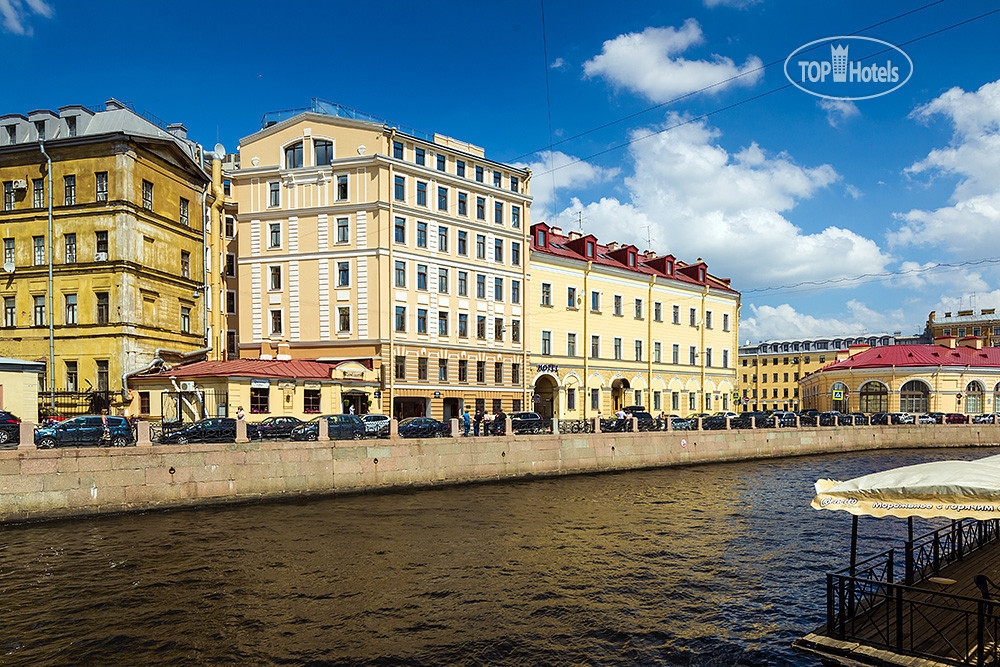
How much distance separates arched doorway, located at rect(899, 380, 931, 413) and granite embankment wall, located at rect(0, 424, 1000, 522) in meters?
36.2

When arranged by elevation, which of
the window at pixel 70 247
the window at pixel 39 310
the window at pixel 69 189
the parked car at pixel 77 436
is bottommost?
the parked car at pixel 77 436

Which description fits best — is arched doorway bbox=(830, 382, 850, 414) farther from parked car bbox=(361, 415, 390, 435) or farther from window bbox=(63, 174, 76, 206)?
window bbox=(63, 174, 76, 206)

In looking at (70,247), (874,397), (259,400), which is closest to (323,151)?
(70,247)

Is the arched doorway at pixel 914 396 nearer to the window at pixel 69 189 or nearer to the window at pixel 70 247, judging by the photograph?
the window at pixel 70 247

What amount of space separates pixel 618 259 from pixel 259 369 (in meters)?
32.1

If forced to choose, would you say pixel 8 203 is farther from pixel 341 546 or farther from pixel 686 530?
pixel 686 530

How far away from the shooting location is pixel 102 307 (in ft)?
132


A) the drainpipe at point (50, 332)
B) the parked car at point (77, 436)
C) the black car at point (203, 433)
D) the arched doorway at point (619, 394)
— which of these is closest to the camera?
the parked car at point (77, 436)

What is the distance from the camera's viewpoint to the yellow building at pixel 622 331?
5122 cm

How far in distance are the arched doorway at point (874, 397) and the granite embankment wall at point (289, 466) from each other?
36159 mm

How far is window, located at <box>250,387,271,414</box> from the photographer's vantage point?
119 ft

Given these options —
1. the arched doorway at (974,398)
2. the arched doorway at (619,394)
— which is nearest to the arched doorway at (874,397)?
the arched doorway at (974,398)

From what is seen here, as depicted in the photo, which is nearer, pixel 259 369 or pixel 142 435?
pixel 142 435

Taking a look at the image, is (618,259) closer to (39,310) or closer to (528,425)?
(528,425)
